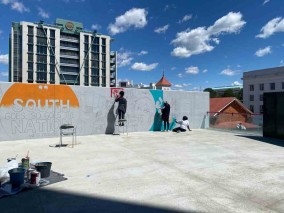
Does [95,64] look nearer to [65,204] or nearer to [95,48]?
[95,48]

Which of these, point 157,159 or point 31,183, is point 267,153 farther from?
point 31,183

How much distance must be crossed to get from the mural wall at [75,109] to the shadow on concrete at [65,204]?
→ 234 inches

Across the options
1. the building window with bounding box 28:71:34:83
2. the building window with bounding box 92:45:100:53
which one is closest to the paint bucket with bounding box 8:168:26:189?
the building window with bounding box 28:71:34:83

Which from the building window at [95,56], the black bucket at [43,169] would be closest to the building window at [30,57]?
the building window at [95,56]

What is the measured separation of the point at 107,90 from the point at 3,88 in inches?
165

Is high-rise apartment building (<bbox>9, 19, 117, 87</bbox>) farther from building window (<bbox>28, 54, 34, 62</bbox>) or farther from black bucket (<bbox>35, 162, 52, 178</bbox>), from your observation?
black bucket (<bbox>35, 162, 52, 178</bbox>)

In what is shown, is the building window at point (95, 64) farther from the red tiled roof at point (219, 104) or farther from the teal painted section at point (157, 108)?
the teal painted section at point (157, 108)

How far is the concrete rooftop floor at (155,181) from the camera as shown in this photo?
3.43m

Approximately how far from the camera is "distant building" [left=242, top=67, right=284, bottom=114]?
60.4 meters

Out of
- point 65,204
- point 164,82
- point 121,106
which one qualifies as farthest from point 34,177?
point 164,82

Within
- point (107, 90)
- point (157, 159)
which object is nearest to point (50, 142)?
point (107, 90)

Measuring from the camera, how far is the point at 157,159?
20.3 ft

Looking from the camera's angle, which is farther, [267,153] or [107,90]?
[107,90]

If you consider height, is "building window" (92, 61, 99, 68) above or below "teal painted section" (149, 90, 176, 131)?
above
